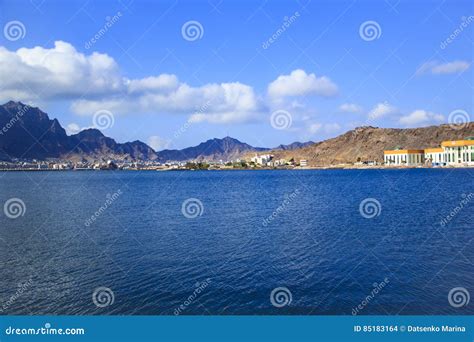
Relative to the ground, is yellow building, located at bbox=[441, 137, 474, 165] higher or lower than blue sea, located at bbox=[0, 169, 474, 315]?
higher

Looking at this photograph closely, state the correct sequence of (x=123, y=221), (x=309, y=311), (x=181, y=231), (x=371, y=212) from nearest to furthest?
(x=309, y=311), (x=181, y=231), (x=123, y=221), (x=371, y=212)

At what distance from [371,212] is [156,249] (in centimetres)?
2673

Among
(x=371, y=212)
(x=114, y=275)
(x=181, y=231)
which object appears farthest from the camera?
(x=371, y=212)

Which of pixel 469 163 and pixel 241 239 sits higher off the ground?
pixel 469 163

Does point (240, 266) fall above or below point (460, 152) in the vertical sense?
below

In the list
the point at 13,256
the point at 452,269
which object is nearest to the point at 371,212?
the point at 452,269

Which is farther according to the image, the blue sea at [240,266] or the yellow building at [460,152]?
the yellow building at [460,152]

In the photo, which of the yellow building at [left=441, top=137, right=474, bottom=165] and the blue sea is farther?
the yellow building at [left=441, top=137, right=474, bottom=165]

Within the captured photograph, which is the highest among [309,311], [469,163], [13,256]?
[469,163]

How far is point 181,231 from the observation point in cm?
3312

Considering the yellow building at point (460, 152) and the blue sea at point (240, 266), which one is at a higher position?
the yellow building at point (460, 152)

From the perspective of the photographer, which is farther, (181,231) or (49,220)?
(49,220)

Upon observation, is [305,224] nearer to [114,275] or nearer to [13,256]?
[114,275]

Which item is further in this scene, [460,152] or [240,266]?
[460,152]
